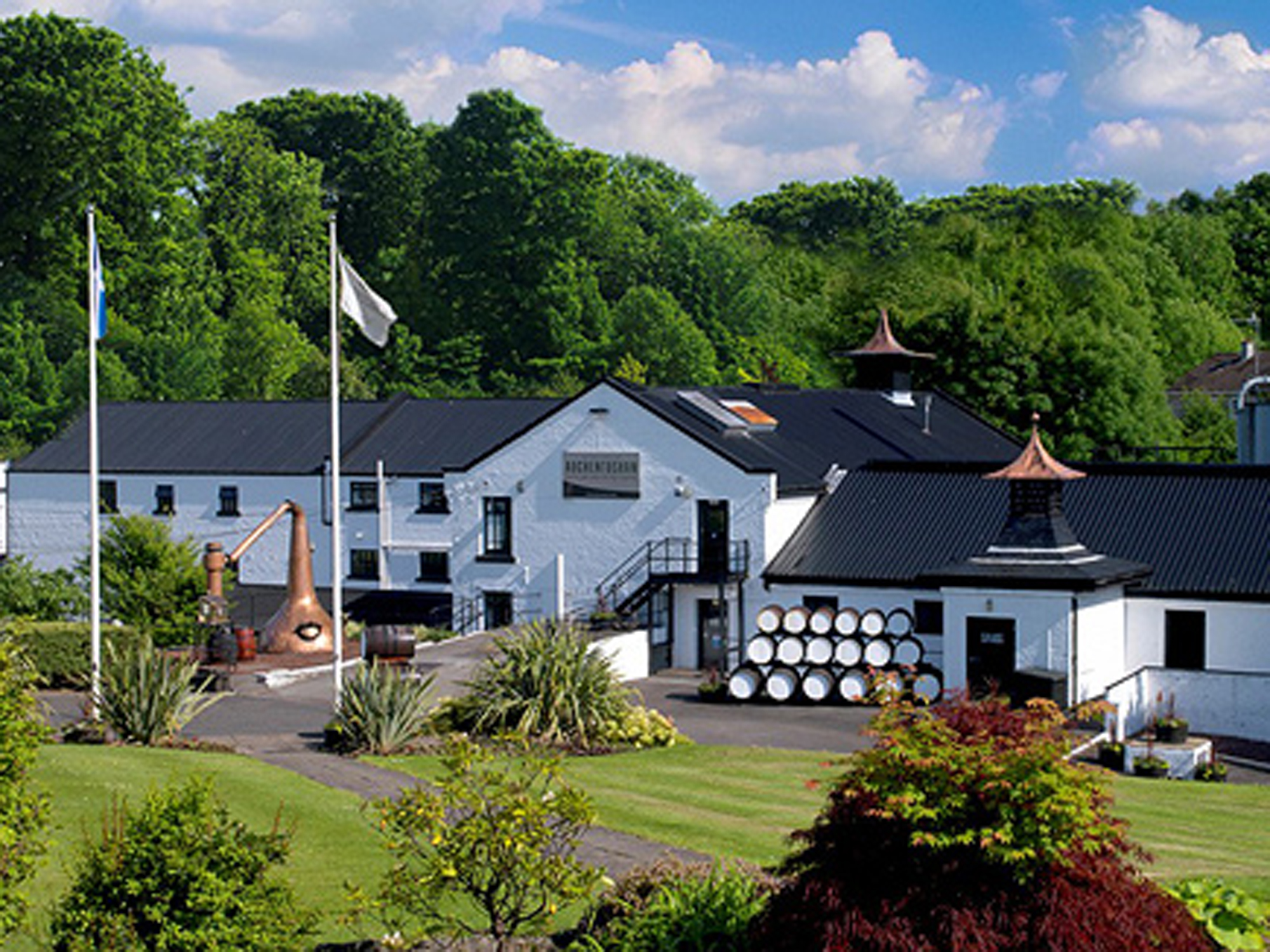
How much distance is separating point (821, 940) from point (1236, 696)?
27641mm

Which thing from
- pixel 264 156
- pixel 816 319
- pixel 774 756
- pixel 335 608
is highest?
pixel 264 156

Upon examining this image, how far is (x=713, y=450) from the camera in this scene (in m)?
45.8

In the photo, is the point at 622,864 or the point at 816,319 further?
the point at 816,319

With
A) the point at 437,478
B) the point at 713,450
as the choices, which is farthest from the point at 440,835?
the point at 437,478

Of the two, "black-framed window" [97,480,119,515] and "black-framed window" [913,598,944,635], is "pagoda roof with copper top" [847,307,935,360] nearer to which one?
"black-framed window" [913,598,944,635]

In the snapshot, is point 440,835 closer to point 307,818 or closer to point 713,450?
point 307,818

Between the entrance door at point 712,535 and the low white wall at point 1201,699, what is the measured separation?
36.1 ft

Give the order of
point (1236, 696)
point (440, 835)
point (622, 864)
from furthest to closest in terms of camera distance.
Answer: point (1236, 696), point (622, 864), point (440, 835)

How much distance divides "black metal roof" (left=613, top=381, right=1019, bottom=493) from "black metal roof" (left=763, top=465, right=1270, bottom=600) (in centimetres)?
178

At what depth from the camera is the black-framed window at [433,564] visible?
189 feet

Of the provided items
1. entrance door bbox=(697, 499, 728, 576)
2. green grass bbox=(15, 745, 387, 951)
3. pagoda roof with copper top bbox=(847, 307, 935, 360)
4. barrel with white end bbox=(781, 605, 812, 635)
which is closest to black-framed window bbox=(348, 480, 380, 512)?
pagoda roof with copper top bbox=(847, 307, 935, 360)

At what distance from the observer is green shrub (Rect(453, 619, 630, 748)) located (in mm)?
30953

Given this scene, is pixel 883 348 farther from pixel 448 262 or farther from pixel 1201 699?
pixel 448 262

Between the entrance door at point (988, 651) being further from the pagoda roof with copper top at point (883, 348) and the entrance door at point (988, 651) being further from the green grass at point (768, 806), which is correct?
the pagoda roof with copper top at point (883, 348)
